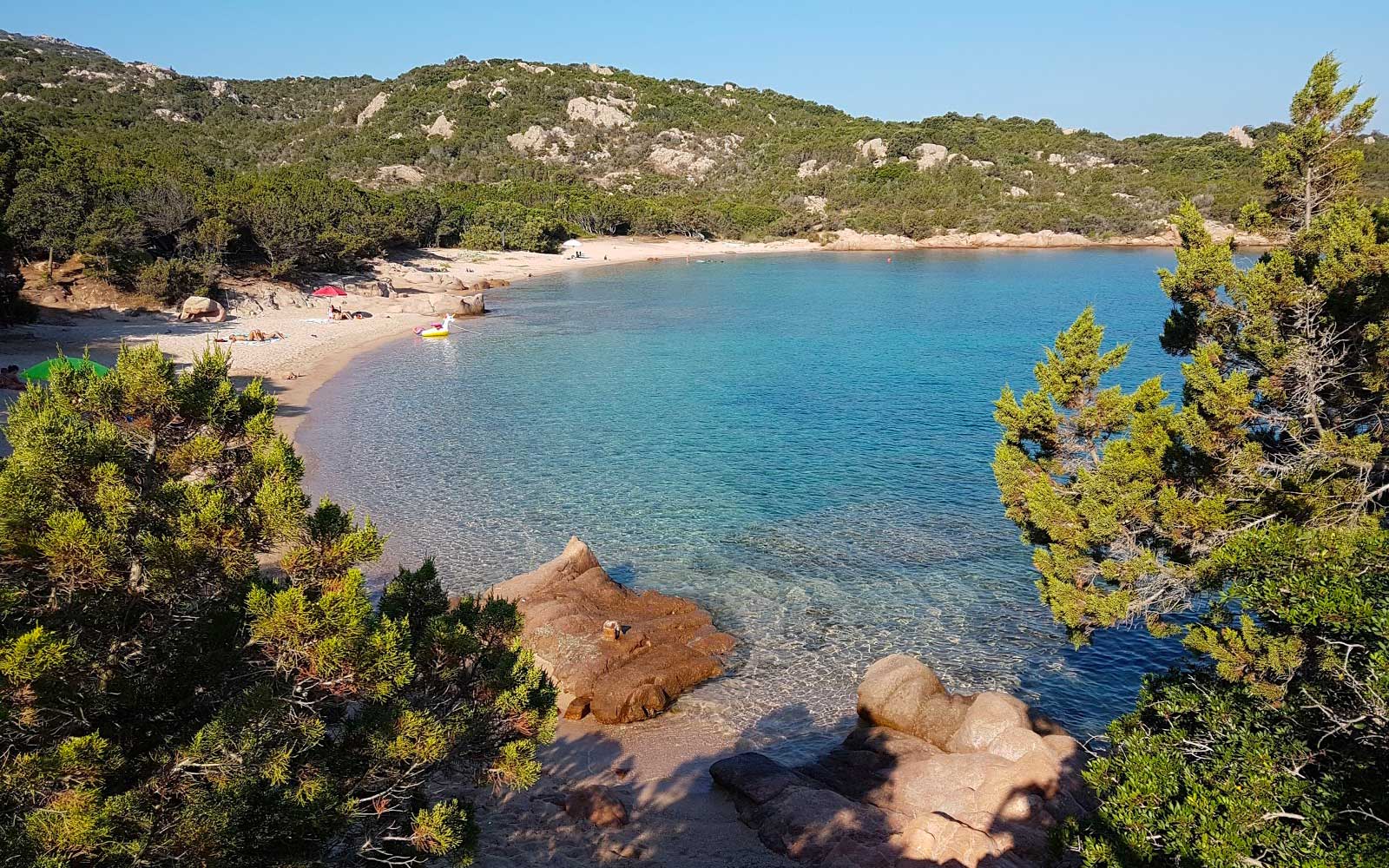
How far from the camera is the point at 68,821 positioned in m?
5.26

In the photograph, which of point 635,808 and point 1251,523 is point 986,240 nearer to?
point 1251,523

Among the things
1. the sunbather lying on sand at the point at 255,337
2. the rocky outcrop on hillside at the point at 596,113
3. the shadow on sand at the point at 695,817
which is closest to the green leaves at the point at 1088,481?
the shadow on sand at the point at 695,817

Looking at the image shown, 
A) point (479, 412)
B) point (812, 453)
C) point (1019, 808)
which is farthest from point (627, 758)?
point (479, 412)

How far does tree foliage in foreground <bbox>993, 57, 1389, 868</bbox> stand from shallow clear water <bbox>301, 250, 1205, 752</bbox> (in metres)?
4.99

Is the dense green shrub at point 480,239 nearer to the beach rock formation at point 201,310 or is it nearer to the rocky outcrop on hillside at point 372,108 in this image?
the beach rock formation at point 201,310

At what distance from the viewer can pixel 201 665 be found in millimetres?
6898

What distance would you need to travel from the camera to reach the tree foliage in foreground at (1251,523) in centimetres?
609

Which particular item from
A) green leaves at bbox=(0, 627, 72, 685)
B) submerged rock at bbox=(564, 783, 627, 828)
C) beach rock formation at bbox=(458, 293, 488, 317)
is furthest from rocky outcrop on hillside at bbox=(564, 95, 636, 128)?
green leaves at bbox=(0, 627, 72, 685)

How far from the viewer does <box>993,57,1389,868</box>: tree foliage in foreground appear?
6.09m

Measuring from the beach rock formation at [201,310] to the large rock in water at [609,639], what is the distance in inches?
1623

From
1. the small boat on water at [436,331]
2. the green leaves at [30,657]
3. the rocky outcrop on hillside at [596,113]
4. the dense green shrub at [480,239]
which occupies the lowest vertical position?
the small boat on water at [436,331]

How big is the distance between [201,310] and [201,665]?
5142 centimetres

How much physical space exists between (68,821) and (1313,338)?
52.5 feet

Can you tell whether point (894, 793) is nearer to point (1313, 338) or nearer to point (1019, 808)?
point (1019, 808)
